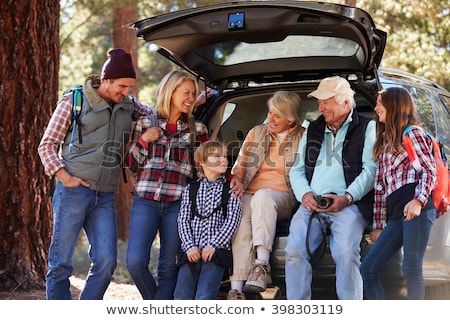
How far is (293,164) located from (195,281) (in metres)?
1.07

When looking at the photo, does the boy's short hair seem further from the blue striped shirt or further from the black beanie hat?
the black beanie hat

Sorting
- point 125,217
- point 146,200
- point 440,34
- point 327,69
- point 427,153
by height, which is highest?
point 440,34

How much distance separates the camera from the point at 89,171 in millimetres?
5000

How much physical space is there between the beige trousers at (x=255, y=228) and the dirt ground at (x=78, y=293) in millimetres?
2328

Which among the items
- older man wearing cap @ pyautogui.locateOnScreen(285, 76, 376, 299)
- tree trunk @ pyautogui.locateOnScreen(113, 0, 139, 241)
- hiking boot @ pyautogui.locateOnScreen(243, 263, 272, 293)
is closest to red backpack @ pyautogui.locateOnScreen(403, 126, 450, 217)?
older man wearing cap @ pyautogui.locateOnScreen(285, 76, 376, 299)

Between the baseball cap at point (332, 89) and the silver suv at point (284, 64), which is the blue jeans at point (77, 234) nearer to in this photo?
the silver suv at point (284, 64)

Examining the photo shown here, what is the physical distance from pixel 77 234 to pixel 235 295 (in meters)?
1.14

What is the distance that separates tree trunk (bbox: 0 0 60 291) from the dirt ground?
11 centimetres

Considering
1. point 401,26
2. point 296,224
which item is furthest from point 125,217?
point 296,224

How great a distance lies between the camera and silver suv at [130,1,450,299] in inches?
189

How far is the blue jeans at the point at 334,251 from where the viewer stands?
15.3ft

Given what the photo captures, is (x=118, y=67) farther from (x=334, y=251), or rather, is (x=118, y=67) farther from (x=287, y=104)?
(x=334, y=251)
